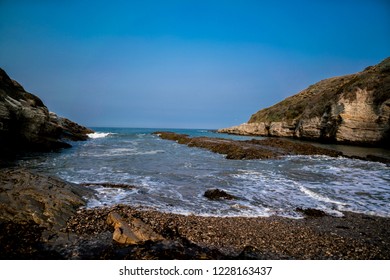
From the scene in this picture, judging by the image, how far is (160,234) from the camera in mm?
5496

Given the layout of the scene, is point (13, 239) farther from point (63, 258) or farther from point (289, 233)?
point (289, 233)

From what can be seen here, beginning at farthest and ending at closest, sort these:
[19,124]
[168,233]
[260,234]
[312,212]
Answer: [19,124] < [312,212] < [260,234] < [168,233]

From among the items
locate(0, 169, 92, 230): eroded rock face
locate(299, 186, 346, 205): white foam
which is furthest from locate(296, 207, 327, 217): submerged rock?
locate(0, 169, 92, 230): eroded rock face

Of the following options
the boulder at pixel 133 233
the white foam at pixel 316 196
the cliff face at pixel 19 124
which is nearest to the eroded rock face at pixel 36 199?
the boulder at pixel 133 233

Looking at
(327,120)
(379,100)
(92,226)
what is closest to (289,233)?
(92,226)

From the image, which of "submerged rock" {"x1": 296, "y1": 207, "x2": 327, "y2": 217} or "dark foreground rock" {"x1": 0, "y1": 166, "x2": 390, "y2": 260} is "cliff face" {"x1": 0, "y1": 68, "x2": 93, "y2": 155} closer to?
"dark foreground rock" {"x1": 0, "y1": 166, "x2": 390, "y2": 260}

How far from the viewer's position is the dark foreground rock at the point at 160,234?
4742 mm

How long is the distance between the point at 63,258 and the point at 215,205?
17.7 feet

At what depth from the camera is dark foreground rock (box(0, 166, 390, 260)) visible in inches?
187

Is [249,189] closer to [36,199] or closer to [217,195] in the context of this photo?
[217,195]

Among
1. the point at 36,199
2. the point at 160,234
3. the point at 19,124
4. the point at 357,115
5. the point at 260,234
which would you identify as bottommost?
the point at 260,234

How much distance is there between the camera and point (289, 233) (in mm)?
5945

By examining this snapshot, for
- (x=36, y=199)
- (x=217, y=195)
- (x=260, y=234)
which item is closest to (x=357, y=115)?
(x=217, y=195)

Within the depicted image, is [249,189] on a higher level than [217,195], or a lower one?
lower
